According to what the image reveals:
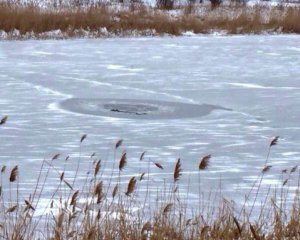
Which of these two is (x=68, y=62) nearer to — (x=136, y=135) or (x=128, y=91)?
(x=128, y=91)

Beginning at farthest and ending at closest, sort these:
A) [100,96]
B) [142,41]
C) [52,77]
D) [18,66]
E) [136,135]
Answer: [142,41], [18,66], [52,77], [100,96], [136,135]

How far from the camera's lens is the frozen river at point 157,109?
5691mm

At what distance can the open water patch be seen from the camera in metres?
7.99

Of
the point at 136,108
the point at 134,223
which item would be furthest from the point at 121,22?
the point at 134,223

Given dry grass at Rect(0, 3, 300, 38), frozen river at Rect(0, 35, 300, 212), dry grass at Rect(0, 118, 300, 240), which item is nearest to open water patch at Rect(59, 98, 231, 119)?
frozen river at Rect(0, 35, 300, 212)

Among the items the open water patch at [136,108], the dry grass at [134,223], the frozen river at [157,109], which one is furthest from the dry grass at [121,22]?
the dry grass at [134,223]

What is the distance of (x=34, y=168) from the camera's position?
17.5 feet

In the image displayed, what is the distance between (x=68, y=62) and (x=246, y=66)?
2682 millimetres

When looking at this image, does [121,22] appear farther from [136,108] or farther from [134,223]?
[134,223]

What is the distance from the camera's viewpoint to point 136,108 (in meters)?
8.40

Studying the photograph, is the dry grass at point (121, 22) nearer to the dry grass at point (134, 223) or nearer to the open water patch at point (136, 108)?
the open water patch at point (136, 108)

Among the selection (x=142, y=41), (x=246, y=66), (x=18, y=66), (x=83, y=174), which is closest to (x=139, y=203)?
(x=83, y=174)

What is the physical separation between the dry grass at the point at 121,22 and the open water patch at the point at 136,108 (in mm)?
9045

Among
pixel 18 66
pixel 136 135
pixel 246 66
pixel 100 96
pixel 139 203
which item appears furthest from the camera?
pixel 246 66
